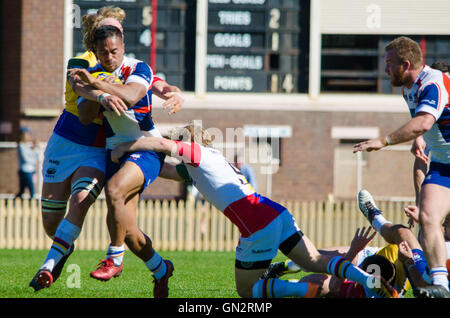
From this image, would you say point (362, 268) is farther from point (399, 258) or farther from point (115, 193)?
point (115, 193)

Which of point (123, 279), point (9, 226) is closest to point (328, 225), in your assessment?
point (9, 226)

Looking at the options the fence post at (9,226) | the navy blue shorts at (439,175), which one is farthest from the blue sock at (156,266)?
the fence post at (9,226)

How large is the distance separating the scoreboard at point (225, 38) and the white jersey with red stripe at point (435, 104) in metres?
14.6

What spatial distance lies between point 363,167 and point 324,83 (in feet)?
9.14

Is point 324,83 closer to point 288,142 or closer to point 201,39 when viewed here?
point 288,142

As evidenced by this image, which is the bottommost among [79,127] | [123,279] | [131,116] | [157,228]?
[157,228]

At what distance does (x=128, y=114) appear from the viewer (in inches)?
252

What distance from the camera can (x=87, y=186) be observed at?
643 cm

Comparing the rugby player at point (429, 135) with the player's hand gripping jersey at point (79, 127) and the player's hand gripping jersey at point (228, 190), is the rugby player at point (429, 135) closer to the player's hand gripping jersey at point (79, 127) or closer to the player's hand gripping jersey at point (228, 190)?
the player's hand gripping jersey at point (228, 190)

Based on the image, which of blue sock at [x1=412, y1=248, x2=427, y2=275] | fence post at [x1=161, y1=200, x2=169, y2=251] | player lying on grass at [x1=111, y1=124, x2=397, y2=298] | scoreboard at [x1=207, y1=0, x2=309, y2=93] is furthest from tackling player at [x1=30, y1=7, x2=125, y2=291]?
scoreboard at [x1=207, y1=0, x2=309, y2=93]

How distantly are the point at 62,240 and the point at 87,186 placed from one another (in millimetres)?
504

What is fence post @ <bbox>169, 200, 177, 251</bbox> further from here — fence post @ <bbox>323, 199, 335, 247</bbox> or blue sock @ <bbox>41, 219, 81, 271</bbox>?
blue sock @ <bbox>41, 219, 81, 271</bbox>
